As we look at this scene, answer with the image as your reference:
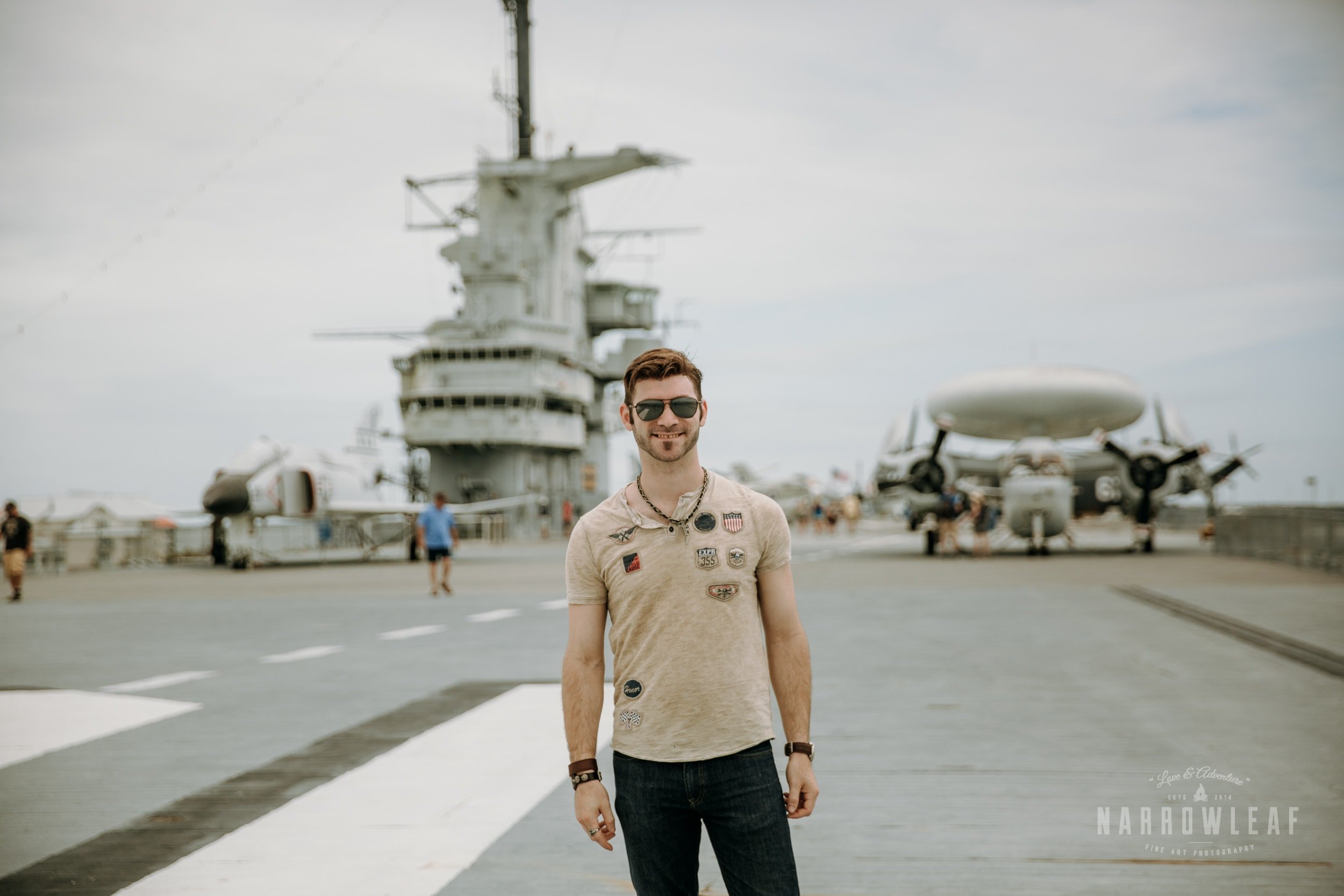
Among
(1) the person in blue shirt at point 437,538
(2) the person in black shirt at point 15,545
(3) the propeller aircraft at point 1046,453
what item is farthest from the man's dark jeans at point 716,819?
(3) the propeller aircraft at point 1046,453

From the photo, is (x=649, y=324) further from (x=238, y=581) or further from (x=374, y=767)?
(x=374, y=767)

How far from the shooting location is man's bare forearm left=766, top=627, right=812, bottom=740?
249 centimetres

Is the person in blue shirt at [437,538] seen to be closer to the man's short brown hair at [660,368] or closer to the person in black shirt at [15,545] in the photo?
the person in black shirt at [15,545]

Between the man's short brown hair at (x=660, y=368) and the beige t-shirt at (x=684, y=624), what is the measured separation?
29 centimetres

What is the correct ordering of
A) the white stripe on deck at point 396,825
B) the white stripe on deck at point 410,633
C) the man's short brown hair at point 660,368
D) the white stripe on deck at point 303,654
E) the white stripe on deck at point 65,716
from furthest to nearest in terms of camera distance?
the white stripe on deck at point 410,633 → the white stripe on deck at point 303,654 → the white stripe on deck at point 65,716 → the white stripe on deck at point 396,825 → the man's short brown hair at point 660,368

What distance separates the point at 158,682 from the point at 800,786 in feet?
25.0

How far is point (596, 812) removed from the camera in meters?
2.39

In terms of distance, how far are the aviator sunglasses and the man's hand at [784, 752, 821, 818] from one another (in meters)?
0.86

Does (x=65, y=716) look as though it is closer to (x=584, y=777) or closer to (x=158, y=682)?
(x=158, y=682)

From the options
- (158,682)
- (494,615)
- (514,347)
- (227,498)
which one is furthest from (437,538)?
(514,347)

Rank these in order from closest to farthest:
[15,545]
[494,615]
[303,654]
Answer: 1. [303,654]
2. [494,615]
3. [15,545]

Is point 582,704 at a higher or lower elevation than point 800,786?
higher

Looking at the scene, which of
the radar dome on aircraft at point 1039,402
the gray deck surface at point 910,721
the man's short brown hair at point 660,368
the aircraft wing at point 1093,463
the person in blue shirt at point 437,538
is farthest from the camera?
the aircraft wing at point 1093,463

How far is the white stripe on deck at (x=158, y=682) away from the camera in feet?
26.7
